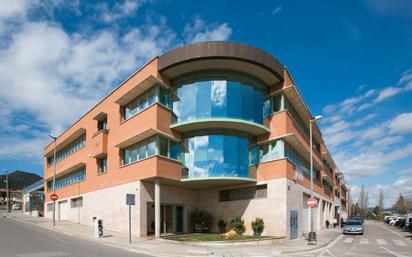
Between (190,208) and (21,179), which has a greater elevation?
(190,208)

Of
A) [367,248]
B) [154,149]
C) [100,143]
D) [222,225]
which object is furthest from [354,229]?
[100,143]

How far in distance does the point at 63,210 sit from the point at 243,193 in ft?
82.0

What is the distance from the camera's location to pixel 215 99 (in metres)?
28.1

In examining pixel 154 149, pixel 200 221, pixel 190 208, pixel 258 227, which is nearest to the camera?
pixel 154 149

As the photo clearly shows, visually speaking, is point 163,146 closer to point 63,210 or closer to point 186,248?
point 186,248

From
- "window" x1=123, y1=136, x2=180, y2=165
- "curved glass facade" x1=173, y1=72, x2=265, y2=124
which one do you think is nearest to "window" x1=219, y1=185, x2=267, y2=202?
"curved glass facade" x1=173, y1=72, x2=265, y2=124

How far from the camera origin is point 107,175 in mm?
33250

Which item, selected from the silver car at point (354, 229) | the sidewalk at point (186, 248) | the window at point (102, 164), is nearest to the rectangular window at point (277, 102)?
the sidewalk at point (186, 248)

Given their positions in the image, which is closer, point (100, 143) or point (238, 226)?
point (238, 226)

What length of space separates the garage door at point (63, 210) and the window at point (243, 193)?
2086cm

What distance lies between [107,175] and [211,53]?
46.5 ft

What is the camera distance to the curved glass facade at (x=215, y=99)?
28000mm

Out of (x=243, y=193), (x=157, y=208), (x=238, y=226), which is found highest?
(x=243, y=193)

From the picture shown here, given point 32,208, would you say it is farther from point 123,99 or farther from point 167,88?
point 167,88
